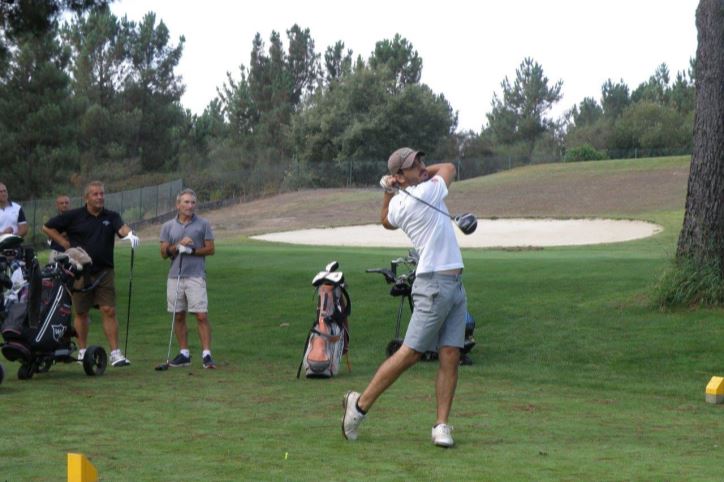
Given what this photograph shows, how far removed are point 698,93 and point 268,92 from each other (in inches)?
3486

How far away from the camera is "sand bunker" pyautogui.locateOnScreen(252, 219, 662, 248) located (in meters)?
36.9

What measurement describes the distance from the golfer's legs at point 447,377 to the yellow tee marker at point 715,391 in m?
3.33

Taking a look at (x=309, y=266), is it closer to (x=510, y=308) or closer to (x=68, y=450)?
(x=510, y=308)

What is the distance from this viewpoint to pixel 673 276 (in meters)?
16.0

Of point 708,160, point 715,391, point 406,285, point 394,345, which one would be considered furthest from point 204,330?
point 708,160

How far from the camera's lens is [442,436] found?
26.0 ft

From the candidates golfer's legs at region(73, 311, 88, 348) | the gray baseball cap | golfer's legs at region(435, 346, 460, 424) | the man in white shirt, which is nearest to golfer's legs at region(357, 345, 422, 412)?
golfer's legs at region(435, 346, 460, 424)

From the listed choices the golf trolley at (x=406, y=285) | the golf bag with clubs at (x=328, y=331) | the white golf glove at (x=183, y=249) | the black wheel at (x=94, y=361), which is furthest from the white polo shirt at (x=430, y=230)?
the white golf glove at (x=183, y=249)

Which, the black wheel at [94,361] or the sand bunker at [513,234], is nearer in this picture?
the black wheel at [94,361]

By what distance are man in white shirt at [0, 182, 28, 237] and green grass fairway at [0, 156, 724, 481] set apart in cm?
213

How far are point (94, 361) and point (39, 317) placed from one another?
89 cm

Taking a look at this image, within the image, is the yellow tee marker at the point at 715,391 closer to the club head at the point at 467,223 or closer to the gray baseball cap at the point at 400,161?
the club head at the point at 467,223

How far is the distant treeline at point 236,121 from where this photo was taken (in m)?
60.1

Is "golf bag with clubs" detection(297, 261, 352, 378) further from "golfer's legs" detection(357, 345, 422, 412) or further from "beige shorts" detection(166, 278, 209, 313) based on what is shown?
"golfer's legs" detection(357, 345, 422, 412)
